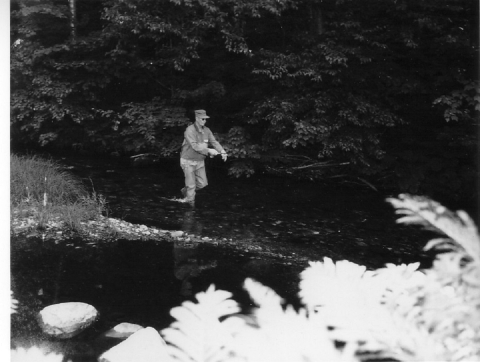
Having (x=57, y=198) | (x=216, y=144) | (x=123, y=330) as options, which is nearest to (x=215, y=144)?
(x=216, y=144)

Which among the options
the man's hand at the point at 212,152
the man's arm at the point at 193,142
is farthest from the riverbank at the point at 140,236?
the man's hand at the point at 212,152

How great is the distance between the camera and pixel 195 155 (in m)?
4.50

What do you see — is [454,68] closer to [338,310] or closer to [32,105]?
[338,310]

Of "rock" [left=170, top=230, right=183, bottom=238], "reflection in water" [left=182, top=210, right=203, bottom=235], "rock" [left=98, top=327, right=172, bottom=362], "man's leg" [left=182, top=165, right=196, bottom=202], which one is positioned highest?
"man's leg" [left=182, top=165, right=196, bottom=202]

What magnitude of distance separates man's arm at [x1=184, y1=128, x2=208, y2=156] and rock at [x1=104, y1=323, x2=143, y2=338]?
1883mm

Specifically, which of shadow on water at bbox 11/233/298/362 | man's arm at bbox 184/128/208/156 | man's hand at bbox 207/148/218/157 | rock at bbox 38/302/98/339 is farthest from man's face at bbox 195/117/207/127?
rock at bbox 38/302/98/339

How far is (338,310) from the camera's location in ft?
6.63

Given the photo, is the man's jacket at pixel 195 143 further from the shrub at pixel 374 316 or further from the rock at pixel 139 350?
the shrub at pixel 374 316

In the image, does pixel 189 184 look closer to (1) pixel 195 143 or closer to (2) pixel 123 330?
(1) pixel 195 143

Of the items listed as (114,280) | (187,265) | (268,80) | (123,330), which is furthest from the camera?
(268,80)

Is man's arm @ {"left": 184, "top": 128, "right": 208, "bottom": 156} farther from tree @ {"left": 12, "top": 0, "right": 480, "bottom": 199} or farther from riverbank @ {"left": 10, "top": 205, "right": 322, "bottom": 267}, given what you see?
riverbank @ {"left": 10, "top": 205, "right": 322, "bottom": 267}

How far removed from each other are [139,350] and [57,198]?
6.97 feet

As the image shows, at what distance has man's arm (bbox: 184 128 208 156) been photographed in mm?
4434

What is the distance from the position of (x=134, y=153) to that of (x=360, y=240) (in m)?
2.22
